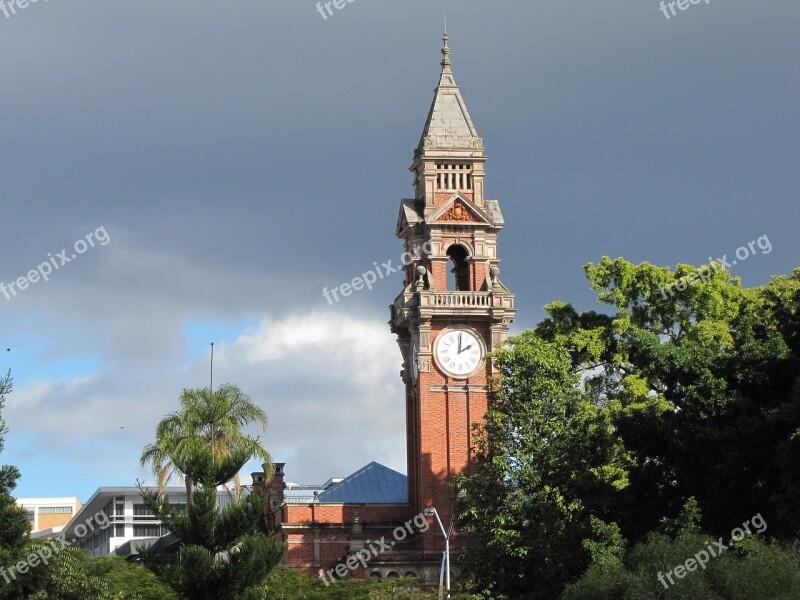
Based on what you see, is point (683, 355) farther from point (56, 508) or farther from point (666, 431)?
point (56, 508)

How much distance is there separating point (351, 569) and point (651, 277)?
22053mm

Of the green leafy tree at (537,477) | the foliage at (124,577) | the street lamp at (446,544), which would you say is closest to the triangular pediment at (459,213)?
the street lamp at (446,544)

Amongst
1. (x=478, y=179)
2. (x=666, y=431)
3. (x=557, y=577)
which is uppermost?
(x=478, y=179)

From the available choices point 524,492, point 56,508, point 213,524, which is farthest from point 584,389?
point 56,508

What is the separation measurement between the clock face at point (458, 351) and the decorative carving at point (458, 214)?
18.2ft

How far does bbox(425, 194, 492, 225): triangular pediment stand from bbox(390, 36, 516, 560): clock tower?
48 millimetres

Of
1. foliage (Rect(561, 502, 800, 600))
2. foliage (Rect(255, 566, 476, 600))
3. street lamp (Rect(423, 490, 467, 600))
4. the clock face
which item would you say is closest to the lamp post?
street lamp (Rect(423, 490, 467, 600))

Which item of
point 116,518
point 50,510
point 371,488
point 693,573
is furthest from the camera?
point 50,510

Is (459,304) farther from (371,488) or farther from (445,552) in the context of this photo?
(445,552)

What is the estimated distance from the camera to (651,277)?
201 ft

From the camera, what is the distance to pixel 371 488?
81.9 meters

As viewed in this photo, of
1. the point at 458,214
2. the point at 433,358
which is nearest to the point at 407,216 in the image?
the point at 458,214

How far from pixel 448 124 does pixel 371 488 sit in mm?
18433

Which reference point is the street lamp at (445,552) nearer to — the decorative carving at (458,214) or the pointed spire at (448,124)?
the decorative carving at (458,214)
